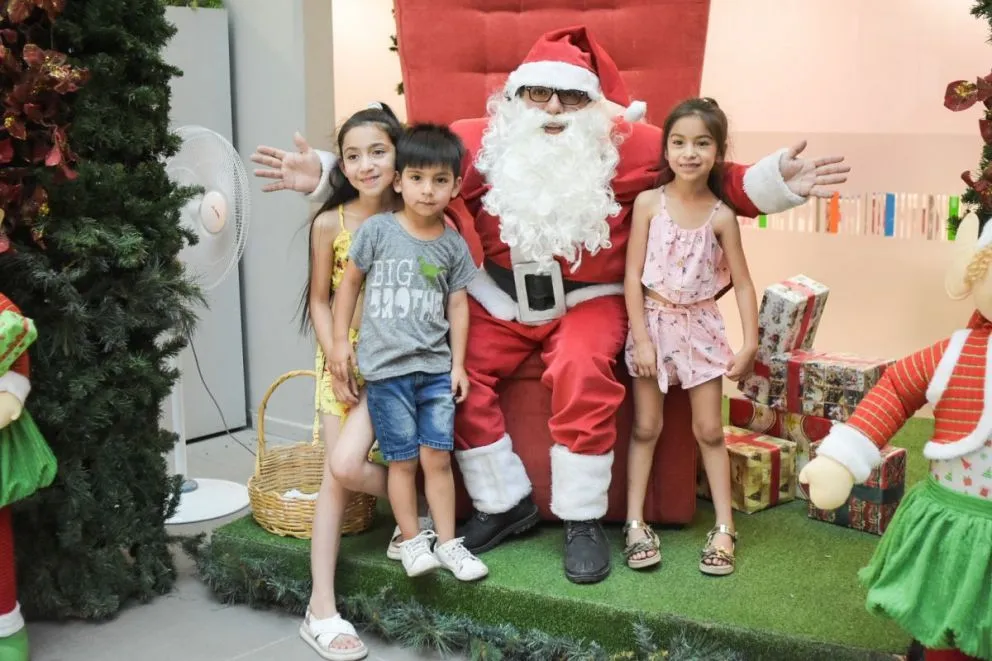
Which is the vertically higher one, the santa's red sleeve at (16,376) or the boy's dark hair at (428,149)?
the boy's dark hair at (428,149)

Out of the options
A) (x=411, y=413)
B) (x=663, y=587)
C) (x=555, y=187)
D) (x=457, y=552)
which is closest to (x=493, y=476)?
(x=457, y=552)

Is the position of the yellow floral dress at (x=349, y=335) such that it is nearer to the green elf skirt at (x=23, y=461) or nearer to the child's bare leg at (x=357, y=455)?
the child's bare leg at (x=357, y=455)

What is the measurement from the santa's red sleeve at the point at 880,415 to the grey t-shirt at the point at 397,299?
123 centimetres

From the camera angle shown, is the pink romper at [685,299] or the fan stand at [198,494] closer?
the pink romper at [685,299]

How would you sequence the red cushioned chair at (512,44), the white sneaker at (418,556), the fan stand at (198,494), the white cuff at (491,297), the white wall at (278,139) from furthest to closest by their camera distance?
the white wall at (278,139)
the fan stand at (198,494)
the red cushioned chair at (512,44)
the white cuff at (491,297)
the white sneaker at (418,556)

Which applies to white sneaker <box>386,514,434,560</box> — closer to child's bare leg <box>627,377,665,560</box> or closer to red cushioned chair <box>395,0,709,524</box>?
child's bare leg <box>627,377,665,560</box>

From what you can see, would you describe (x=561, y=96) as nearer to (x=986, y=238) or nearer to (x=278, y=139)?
(x=986, y=238)

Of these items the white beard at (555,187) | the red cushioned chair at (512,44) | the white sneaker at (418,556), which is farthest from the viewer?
the red cushioned chair at (512,44)

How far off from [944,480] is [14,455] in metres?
2.43

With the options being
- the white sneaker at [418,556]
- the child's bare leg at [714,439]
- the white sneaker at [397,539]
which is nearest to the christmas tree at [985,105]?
the child's bare leg at [714,439]

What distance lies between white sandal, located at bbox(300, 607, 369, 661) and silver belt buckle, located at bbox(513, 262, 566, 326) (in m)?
1.10

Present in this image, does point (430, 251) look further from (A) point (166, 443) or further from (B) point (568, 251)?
(A) point (166, 443)

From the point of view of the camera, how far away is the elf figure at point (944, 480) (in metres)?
2.31

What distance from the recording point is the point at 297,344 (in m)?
5.34
